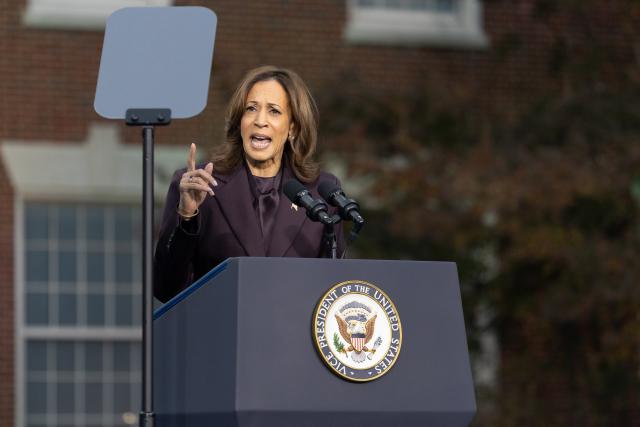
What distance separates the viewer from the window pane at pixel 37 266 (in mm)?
12875

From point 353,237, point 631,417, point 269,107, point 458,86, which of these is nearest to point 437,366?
point 353,237

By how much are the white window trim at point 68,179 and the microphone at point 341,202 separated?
27.5ft

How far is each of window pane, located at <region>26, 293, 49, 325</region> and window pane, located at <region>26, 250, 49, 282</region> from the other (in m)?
0.14

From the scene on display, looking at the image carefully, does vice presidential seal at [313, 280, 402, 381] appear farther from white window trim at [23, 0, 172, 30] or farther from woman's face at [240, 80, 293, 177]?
white window trim at [23, 0, 172, 30]

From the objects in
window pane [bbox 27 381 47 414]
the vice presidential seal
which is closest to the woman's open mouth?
the vice presidential seal

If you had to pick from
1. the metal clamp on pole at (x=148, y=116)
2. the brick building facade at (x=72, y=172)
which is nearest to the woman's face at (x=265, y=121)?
the metal clamp on pole at (x=148, y=116)

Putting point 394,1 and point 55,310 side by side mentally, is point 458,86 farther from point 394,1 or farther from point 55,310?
point 55,310

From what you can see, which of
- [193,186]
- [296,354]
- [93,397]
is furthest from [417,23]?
[296,354]

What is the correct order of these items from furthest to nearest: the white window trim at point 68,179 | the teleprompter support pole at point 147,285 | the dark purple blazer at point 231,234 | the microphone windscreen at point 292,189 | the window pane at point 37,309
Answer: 1. the window pane at point 37,309
2. the white window trim at point 68,179
3. the dark purple blazer at point 231,234
4. the microphone windscreen at point 292,189
5. the teleprompter support pole at point 147,285

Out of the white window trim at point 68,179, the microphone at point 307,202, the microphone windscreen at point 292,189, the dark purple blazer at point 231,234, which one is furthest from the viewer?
the white window trim at point 68,179

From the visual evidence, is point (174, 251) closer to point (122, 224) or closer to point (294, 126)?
point (294, 126)

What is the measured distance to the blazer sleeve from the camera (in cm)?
431

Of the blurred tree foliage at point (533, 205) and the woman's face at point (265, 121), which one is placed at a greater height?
the blurred tree foliage at point (533, 205)

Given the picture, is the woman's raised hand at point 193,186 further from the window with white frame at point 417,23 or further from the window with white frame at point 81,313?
the window with white frame at point 417,23
